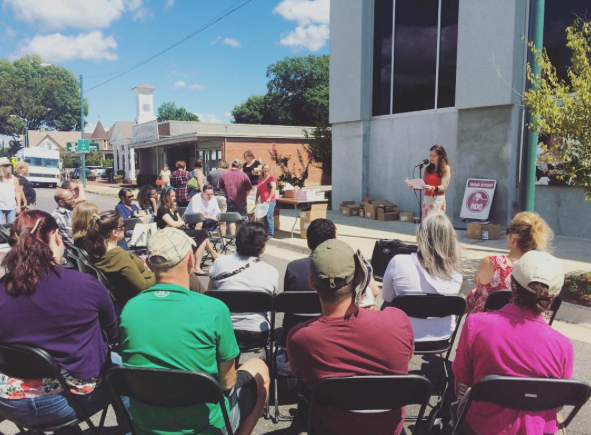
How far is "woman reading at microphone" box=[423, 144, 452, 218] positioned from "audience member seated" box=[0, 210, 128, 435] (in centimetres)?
588

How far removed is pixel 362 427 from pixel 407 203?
11587 millimetres

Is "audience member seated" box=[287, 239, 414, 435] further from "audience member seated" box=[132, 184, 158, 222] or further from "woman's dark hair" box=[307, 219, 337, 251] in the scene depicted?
"audience member seated" box=[132, 184, 158, 222]

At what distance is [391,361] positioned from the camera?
2.06 metres

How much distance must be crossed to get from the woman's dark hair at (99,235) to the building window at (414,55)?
10.3 m

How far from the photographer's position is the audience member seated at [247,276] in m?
3.48

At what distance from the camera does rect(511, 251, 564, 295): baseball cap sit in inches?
85.0

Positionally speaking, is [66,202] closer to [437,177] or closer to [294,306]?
[294,306]

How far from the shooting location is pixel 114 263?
3791 millimetres

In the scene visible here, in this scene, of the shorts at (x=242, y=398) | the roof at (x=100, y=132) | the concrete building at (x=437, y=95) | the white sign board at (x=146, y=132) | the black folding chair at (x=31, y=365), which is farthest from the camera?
the roof at (x=100, y=132)

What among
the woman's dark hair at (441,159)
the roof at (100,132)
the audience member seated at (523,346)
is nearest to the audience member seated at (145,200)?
the woman's dark hair at (441,159)

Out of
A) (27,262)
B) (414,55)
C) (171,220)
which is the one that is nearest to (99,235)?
(27,262)

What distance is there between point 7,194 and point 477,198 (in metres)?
10.2

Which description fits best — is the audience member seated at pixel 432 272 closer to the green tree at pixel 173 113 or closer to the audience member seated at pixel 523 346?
the audience member seated at pixel 523 346

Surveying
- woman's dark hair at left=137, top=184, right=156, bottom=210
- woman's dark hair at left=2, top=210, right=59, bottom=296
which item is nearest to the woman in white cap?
woman's dark hair at left=137, top=184, right=156, bottom=210
